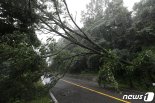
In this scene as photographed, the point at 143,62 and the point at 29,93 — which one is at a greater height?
the point at 143,62

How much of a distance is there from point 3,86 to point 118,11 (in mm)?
17196

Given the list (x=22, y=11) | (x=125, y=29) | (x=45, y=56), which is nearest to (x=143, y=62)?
(x=45, y=56)

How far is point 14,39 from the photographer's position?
479 inches

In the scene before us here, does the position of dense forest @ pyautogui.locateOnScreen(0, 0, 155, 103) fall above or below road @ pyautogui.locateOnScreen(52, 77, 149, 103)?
above

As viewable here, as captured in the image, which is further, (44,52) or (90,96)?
(90,96)

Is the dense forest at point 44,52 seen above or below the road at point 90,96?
above

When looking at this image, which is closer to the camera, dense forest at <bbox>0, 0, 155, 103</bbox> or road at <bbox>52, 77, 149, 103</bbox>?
dense forest at <bbox>0, 0, 155, 103</bbox>

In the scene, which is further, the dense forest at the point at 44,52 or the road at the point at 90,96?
the road at the point at 90,96

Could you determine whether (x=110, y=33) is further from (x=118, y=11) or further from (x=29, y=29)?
(x=29, y=29)

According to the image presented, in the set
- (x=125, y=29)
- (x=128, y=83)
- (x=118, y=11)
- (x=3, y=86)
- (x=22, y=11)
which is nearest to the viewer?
(x=3, y=86)

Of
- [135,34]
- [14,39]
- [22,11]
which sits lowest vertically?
[14,39]

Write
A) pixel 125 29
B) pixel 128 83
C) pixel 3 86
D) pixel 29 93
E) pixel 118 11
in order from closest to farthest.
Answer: pixel 3 86
pixel 29 93
pixel 128 83
pixel 125 29
pixel 118 11

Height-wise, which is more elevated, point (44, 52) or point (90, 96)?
point (44, 52)

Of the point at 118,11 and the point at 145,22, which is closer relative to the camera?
the point at 145,22
